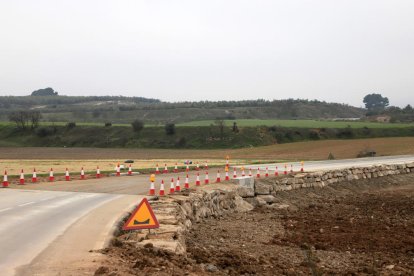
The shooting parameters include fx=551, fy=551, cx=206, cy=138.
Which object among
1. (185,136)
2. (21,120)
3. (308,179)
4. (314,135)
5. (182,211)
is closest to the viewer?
(182,211)

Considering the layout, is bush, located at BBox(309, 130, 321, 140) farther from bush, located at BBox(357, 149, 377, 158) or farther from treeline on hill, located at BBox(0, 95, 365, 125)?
treeline on hill, located at BBox(0, 95, 365, 125)

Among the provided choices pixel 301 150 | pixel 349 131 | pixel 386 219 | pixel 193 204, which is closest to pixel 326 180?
pixel 386 219

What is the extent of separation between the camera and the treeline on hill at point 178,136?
3295 inches

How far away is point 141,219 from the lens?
11.6 meters

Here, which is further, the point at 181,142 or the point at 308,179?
the point at 181,142

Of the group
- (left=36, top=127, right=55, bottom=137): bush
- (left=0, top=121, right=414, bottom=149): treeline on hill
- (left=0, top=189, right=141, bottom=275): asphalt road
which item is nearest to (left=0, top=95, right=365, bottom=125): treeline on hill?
(left=36, top=127, right=55, bottom=137): bush

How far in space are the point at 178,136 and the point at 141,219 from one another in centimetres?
7582

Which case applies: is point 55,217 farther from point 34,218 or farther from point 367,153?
point 367,153

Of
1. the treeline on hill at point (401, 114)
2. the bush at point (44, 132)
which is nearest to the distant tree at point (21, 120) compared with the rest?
the bush at point (44, 132)

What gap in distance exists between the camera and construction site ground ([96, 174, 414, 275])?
9.86 m

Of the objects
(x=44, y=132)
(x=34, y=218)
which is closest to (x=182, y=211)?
(x=34, y=218)

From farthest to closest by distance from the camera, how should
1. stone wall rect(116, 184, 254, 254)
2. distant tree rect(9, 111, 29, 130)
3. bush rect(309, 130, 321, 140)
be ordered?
distant tree rect(9, 111, 29, 130)
bush rect(309, 130, 321, 140)
stone wall rect(116, 184, 254, 254)

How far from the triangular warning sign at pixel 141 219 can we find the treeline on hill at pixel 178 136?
221ft

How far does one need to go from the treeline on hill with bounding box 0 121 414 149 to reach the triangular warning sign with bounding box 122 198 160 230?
67323 millimetres
